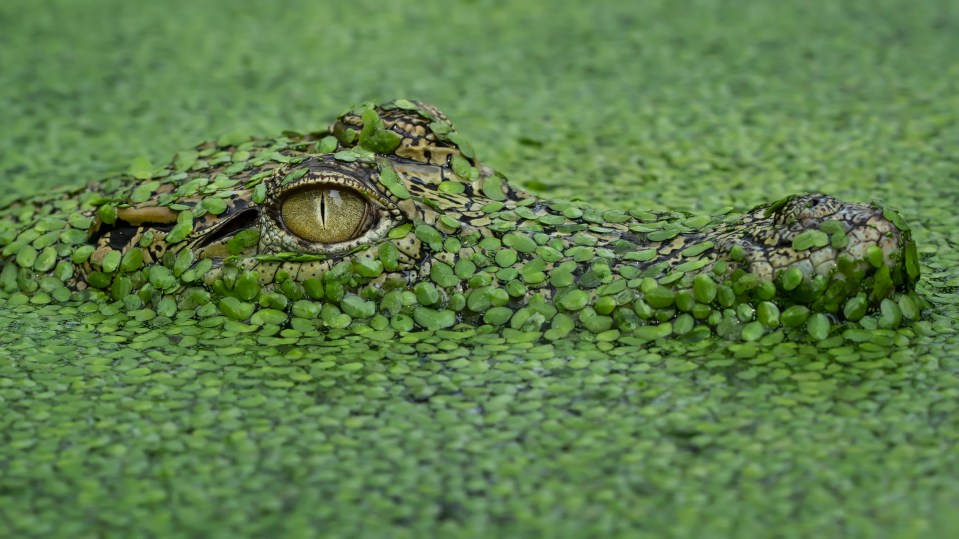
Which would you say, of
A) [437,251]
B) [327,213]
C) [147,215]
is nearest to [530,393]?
[437,251]

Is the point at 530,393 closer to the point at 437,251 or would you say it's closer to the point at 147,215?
the point at 437,251

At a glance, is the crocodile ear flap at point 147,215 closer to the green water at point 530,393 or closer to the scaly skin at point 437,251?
the scaly skin at point 437,251

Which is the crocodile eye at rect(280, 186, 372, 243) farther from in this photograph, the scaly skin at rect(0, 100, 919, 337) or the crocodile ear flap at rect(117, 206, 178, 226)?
the crocodile ear flap at rect(117, 206, 178, 226)

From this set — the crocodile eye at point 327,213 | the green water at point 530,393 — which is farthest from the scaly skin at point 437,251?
the green water at point 530,393

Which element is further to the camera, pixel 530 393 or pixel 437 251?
pixel 437 251

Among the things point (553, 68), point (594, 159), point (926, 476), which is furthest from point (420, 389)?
point (553, 68)

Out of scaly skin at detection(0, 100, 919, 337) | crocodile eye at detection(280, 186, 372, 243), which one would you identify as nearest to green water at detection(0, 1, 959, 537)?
scaly skin at detection(0, 100, 919, 337)
